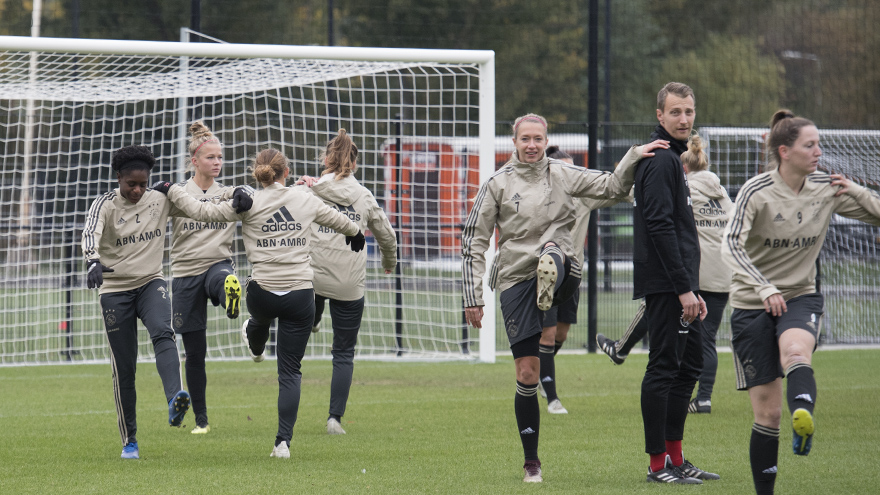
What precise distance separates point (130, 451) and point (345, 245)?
2.02 meters

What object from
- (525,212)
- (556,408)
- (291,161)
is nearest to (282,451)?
(525,212)

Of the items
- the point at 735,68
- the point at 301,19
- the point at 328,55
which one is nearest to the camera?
the point at 328,55

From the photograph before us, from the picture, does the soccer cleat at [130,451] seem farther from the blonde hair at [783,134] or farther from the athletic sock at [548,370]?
the blonde hair at [783,134]

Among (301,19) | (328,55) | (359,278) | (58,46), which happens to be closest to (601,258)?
(328,55)

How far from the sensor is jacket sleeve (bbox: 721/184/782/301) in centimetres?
421

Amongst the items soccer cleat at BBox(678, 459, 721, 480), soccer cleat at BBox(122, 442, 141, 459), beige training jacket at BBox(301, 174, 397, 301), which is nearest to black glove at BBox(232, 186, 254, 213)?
beige training jacket at BBox(301, 174, 397, 301)

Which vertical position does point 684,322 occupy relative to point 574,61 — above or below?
below

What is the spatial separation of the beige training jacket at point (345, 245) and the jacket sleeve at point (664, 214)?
7.39 ft

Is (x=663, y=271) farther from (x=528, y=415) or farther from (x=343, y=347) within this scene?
(x=343, y=347)

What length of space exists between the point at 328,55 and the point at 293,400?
4279 mm

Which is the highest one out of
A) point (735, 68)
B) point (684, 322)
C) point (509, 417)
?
point (735, 68)

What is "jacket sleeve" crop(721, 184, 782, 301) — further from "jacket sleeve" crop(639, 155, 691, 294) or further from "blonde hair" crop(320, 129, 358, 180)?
"blonde hair" crop(320, 129, 358, 180)

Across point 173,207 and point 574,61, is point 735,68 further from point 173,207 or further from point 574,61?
point 173,207

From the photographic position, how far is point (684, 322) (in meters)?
5.03
